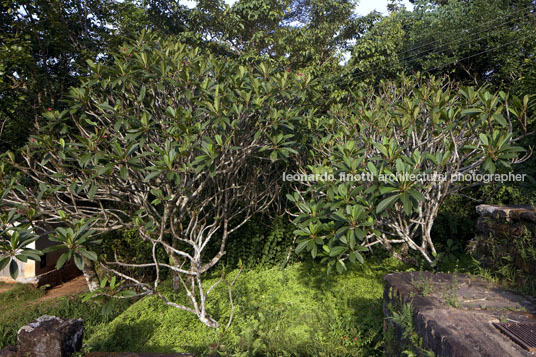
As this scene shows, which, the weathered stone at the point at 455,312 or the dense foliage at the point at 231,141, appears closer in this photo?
the weathered stone at the point at 455,312

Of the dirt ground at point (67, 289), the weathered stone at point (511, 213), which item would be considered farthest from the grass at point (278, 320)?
the dirt ground at point (67, 289)

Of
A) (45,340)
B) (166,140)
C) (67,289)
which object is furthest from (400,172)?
(67,289)

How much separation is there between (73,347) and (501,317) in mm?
3916

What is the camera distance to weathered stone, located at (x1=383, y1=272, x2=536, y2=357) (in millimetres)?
2172

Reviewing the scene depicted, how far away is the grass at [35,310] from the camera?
539 centimetres

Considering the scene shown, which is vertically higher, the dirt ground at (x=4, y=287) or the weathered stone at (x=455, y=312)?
the weathered stone at (x=455, y=312)

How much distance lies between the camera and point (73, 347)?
3.23m

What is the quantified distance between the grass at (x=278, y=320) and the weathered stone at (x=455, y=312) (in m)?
0.69

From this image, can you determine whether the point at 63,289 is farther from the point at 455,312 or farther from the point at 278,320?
the point at 455,312

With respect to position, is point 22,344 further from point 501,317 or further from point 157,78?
point 501,317

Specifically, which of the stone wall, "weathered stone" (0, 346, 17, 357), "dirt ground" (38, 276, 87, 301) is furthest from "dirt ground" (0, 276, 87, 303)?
the stone wall

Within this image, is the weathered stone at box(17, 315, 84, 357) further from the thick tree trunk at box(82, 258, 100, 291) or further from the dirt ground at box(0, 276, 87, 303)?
the dirt ground at box(0, 276, 87, 303)

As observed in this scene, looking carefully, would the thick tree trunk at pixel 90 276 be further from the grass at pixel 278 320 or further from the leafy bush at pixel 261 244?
the leafy bush at pixel 261 244

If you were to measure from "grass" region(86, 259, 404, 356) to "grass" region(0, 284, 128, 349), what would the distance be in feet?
2.10
